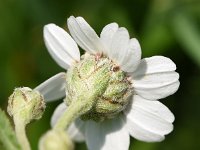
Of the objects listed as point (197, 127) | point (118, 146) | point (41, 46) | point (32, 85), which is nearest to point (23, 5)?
point (41, 46)

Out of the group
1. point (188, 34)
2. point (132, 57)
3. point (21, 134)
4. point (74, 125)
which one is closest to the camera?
point (21, 134)

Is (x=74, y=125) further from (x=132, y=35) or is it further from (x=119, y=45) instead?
(x=132, y=35)

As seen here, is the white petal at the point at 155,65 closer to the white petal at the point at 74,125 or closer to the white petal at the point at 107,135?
the white petal at the point at 107,135

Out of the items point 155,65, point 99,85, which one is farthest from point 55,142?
point 155,65

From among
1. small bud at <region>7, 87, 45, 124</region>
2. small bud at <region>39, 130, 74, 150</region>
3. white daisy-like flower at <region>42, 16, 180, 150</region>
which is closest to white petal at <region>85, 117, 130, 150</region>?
white daisy-like flower at <region>42, 16, 180, 150</region>

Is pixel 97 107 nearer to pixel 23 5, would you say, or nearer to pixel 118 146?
pixel 118 146

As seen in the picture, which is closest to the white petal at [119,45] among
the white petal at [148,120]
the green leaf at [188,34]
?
the white petal at [148,120]
